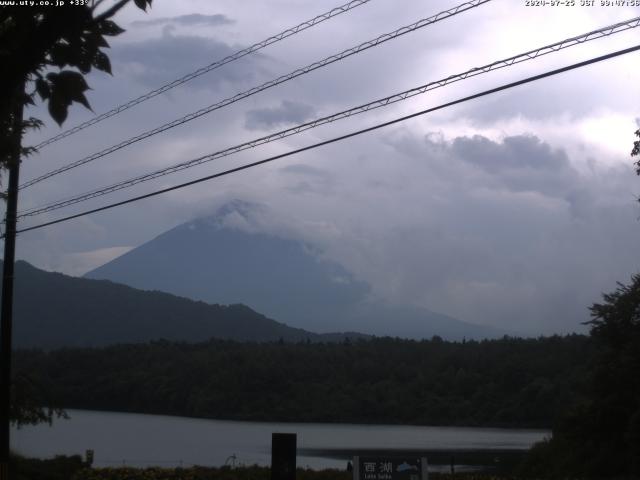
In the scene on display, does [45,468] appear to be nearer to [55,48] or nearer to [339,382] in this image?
[55,48]

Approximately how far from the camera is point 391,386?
101 meters

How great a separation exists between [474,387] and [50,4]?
91940 millimetres

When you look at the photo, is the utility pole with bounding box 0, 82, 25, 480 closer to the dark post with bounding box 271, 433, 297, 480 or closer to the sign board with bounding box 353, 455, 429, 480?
the dark post with bounding box 271, 433, 297, 480

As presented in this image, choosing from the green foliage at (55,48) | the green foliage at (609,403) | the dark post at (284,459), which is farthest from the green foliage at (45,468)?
the green foliage at (609,403)

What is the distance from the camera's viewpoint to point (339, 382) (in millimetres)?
102500

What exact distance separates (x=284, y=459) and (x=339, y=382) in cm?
9183

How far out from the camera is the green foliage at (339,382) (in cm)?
8625

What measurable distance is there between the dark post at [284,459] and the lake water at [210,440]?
27763mm

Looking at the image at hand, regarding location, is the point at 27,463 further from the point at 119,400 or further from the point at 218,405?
the point at 218,405

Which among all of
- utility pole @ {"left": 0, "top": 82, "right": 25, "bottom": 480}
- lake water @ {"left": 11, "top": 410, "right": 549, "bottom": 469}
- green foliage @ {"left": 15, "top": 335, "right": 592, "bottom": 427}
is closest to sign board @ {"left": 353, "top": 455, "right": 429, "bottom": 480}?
utility pole @ {"left": 0, "top": 82, "right": 25, "bottom": 480}

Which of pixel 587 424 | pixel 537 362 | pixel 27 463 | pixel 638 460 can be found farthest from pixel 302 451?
pixel 537 362

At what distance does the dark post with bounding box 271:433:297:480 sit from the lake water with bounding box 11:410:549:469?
27.8 metres

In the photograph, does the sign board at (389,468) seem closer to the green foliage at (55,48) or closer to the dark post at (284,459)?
the dark post at (284,459)

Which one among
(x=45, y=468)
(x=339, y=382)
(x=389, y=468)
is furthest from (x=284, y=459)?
(x=339, y=382)
